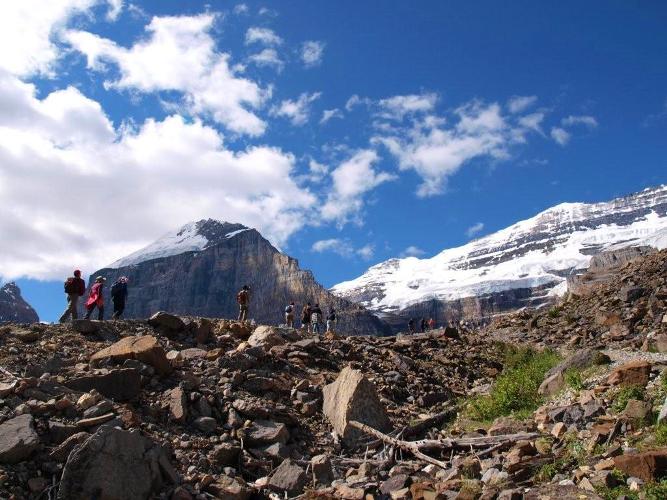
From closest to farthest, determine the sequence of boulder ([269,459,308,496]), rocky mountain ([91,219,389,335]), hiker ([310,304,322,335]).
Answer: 1. boulder ([269,459,308,496])
2. hiker ([310,304,322,335])
3. rocky mountain ([91,219,389,335])

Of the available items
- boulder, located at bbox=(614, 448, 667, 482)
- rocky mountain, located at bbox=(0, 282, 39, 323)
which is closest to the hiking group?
boulder, located at bbox=(614, 448, 667, 482)

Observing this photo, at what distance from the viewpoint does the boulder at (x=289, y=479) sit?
9844 mm

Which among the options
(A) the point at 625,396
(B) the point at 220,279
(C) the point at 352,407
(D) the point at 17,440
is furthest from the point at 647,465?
(B) the point at 220,279

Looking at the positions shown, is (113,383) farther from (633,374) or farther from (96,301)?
(633,374)

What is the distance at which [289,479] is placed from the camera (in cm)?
1003

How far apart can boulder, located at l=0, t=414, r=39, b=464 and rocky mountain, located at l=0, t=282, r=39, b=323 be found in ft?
496

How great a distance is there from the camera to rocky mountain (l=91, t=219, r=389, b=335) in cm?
16375

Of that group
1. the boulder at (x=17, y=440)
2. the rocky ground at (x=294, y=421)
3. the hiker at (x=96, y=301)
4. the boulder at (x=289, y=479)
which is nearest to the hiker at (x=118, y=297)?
the hiker at (x=96, y=301)

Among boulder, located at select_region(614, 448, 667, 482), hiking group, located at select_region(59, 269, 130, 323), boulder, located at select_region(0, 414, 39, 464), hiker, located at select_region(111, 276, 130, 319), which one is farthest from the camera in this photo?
hiker, located at select_region(111, 276, 130, 319)

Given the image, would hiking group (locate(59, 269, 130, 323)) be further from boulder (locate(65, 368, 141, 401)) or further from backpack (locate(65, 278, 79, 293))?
boulder (locate(65, 368, 141, 401))

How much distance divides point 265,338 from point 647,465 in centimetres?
1164

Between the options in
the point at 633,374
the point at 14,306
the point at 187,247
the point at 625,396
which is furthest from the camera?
the point at 187,247

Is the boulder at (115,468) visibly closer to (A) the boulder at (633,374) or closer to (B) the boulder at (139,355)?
(B) the boulder at (139,355)

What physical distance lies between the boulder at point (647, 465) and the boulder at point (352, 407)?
6168mm
